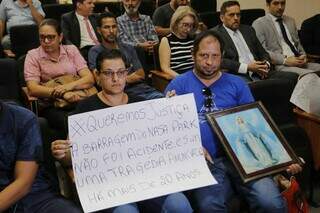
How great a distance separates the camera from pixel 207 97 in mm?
2314

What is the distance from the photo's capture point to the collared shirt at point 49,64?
120 inches

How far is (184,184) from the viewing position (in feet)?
6.55

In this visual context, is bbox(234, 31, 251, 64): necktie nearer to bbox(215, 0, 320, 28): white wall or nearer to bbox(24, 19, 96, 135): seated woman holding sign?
bbox(24, 19, 96, 135): seated woman holding sign

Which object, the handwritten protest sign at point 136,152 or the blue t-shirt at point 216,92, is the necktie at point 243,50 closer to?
the blue t-shirt at point 216,92

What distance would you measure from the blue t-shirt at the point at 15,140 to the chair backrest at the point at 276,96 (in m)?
1.34

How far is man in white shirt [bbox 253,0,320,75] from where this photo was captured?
404 centimetres

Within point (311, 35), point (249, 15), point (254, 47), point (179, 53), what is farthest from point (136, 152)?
point (249, 15)

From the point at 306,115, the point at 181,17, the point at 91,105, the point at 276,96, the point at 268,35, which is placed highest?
the point at 181,17

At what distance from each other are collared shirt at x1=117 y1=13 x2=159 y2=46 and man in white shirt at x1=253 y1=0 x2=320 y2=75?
104 cm

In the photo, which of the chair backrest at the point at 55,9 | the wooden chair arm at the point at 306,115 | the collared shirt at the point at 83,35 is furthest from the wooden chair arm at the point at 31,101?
the chair backrest at the point at 55,9

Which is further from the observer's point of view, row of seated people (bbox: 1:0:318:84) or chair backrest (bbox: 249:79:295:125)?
row of seated people (bbox: 1:0:318:84)

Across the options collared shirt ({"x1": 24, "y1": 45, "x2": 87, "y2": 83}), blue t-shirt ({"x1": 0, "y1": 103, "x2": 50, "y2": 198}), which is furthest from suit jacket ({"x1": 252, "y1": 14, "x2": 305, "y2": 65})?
blue t-shirt ({"x1": 0, "y1": 103, "x2": 50, "y2": 198})

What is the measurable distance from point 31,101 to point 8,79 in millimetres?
211

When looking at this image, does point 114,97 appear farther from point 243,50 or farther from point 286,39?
point 286,39
